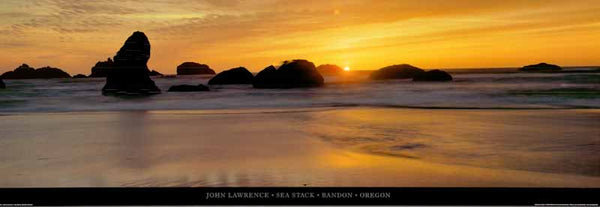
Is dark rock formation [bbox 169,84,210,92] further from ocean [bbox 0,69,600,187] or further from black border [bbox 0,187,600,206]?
black border [bbox 0,187,600,206]

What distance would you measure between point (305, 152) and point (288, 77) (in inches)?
693

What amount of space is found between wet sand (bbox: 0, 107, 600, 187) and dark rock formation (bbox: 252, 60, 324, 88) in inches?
554

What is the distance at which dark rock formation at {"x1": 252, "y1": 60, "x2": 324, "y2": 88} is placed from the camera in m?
21.3

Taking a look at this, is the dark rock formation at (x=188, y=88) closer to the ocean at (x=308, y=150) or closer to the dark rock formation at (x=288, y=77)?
the dark rock formation at (x=288, y=77)

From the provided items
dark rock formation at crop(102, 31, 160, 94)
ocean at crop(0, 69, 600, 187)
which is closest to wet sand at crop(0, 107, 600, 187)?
ocean at crop(0, 69, 600, 187)

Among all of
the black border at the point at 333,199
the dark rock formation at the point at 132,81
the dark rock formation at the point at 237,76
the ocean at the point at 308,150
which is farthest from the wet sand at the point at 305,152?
the dark rock formation at the point at 237,76

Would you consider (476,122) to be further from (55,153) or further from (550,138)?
(55,153)

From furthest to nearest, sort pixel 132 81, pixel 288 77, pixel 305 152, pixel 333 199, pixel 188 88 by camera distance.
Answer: pixel 288 77 → pixel 188 88 → pixel 132 81 → pixel 305 152 → pixel 333 199

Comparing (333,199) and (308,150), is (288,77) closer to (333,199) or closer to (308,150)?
(308,150)

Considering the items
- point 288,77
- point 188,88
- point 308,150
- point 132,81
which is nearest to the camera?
point 308,150

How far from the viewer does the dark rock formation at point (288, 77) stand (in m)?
21.3

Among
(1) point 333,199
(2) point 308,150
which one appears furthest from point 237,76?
(1) point 333,199

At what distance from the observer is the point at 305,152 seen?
4141 millimetres

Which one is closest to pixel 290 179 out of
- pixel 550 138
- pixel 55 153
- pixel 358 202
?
pixel 358 202
